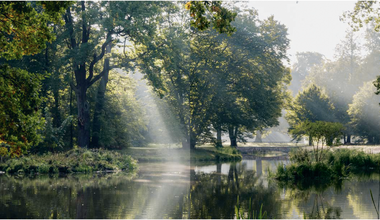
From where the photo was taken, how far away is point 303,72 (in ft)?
361

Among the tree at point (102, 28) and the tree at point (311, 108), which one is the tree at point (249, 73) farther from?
the tree at point (311, 108)

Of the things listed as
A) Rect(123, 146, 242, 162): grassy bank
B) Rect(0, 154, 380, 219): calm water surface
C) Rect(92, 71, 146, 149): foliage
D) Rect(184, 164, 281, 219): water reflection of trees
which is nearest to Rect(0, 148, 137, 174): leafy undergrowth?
Rect(0, 154, 380, 219): calm water surface

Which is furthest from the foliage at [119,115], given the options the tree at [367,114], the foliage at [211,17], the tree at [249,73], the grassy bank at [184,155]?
the foliage at [211,17]

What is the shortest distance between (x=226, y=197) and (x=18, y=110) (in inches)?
274

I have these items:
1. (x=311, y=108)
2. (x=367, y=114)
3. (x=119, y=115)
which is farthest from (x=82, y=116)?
(x=367, y=114)

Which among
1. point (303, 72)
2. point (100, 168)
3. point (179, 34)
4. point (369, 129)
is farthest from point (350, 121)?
point (303, 72)

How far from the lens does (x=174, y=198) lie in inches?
563

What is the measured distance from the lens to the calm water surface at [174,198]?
11266 mm

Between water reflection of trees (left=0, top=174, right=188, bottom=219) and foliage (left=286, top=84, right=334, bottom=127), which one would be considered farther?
foliage (left=286, top=84, right=334, bottom=127)

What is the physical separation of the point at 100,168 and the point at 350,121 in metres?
43.8

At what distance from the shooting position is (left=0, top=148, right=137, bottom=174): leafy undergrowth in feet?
76.3

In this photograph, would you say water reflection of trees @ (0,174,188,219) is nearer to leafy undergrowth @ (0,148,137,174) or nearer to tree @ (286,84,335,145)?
leafy undergrowth @ (0,148,137,174)

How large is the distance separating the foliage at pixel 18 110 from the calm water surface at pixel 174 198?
1812mm

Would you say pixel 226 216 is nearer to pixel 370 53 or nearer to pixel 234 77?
pixel 234 77
